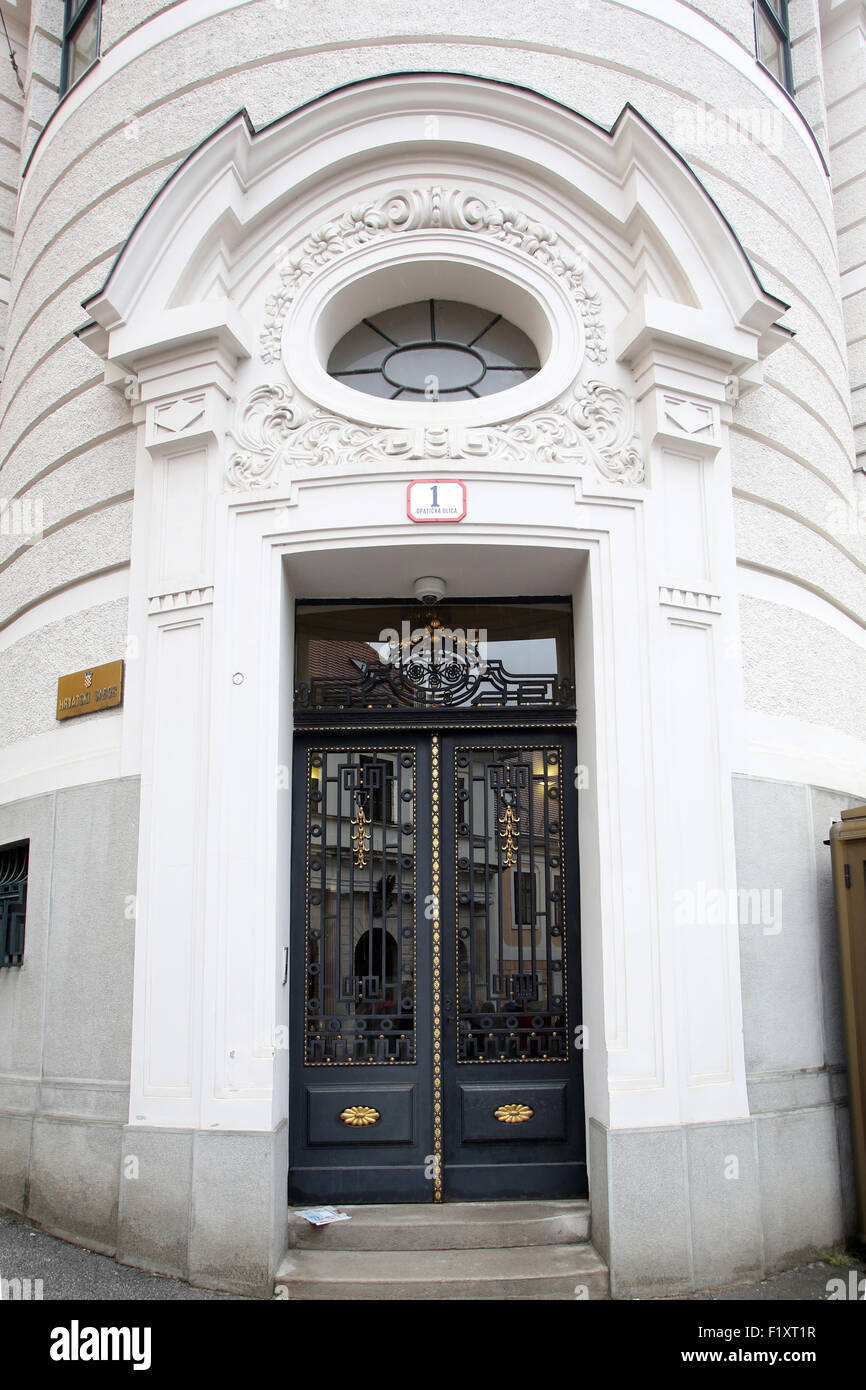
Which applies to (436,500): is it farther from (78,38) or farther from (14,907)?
(78,38)

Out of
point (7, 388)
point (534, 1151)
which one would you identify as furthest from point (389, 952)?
point (7, 388)

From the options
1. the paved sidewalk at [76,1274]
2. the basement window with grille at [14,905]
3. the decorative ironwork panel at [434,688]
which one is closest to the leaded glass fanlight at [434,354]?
the decorative ironwork panel at [434,688]

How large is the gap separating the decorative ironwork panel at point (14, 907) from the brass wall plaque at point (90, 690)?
1011mm

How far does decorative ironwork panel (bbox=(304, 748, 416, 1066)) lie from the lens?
6062 mm

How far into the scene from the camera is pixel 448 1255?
538 cm

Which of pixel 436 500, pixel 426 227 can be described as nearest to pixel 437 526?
pixel 436 500

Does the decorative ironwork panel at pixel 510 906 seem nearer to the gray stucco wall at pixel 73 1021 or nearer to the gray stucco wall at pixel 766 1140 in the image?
the gray stucco wall at pixel 766 1140

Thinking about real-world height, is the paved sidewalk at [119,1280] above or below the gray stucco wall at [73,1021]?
below

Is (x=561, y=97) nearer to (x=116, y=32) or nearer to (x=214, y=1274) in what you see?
(x=116, y=32)

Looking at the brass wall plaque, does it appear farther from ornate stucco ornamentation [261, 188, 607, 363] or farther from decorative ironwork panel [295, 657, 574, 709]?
ornate stucco ornamentation [261, 188, 607, 363]

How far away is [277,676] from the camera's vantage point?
587cm

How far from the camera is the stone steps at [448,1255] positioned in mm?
5113

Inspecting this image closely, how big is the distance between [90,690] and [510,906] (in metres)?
2.84

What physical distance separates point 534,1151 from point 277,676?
Answer: 3.07m
